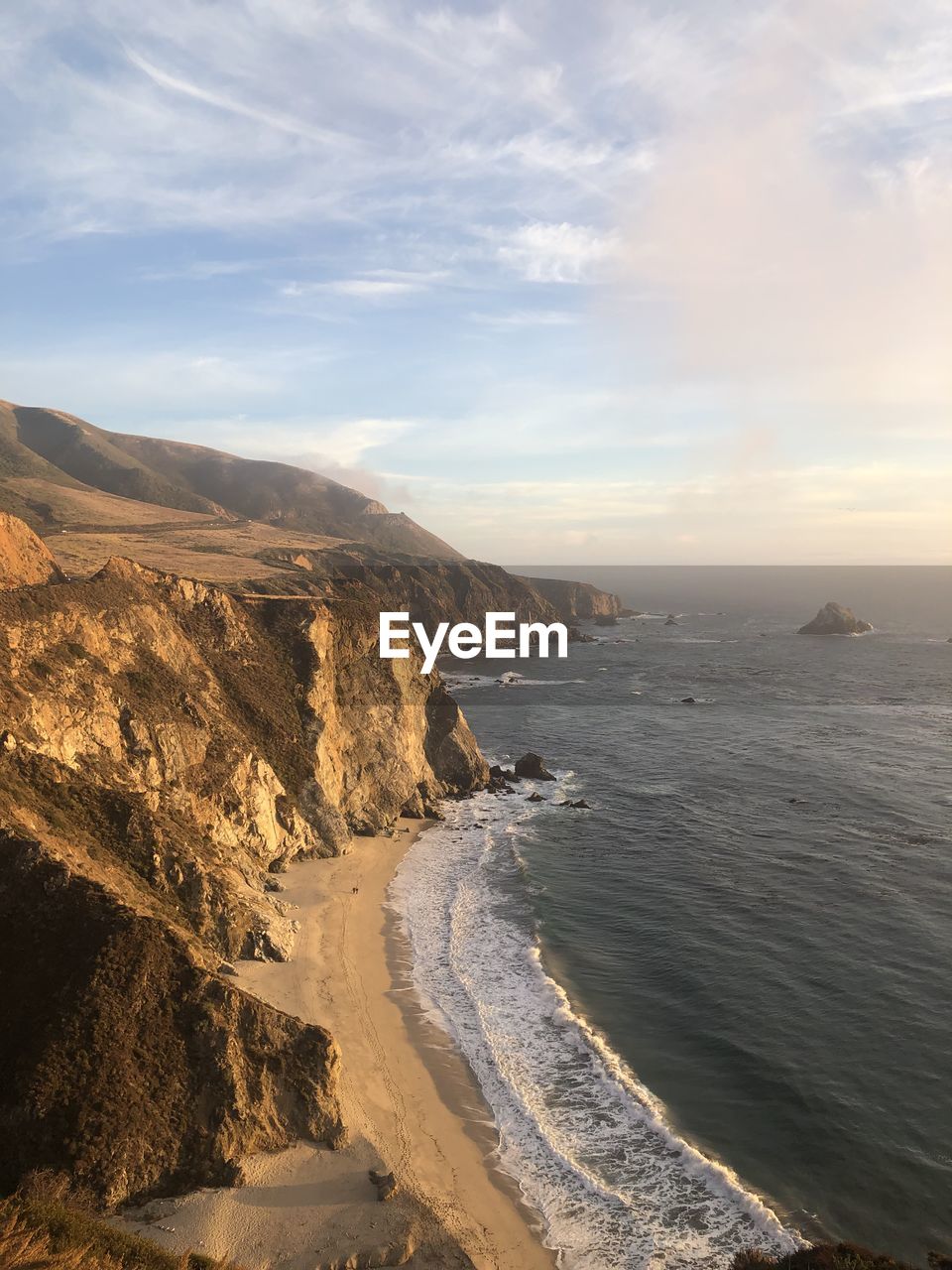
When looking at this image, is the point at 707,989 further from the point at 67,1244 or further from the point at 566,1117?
the point at 67,1244

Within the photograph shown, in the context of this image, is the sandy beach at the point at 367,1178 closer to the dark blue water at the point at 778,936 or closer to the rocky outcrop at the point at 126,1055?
the rocky outcrop at the point at 126,1055

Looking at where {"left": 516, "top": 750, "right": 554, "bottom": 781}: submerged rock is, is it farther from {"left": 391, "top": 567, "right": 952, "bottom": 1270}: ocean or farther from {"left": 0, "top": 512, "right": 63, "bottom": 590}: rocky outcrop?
{"left": 0, "top": 512, "right": 63, "bottom": 590}: rocky outcrop

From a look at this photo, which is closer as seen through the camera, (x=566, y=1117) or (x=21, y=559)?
(x=566, y=1117)

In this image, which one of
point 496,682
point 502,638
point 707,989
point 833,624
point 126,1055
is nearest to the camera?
point 126,1055

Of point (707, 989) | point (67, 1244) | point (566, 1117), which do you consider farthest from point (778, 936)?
point (67, 1244)

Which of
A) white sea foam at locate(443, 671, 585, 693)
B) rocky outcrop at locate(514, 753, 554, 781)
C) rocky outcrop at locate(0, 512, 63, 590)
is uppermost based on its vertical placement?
rocky outcrop at locate(0, 512, 63, 590)


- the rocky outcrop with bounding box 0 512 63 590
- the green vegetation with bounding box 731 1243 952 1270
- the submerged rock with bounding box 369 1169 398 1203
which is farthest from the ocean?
the rocky outcrop with bounding box 0 512 63 590
